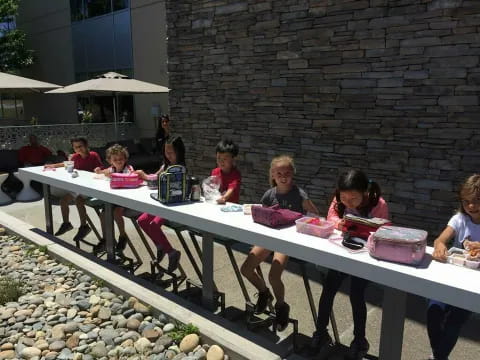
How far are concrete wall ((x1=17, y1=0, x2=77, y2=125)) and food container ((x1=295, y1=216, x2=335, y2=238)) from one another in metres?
15.2

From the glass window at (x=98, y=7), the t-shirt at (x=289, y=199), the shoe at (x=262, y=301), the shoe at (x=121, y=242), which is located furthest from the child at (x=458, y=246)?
the glass window at (x=98, y=7)

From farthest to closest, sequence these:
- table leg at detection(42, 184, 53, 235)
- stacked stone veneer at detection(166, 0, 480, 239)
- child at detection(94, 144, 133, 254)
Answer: table leg at detection(42, 184, 53, 235)
stacked stone veneer at detection(166, 0, 480, 239)
child at detection(94, 144, 133, 254)

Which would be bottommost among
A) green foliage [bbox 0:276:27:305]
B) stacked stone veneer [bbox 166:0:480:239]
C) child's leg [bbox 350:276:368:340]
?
green foliage [bbox 0:276:27:305]

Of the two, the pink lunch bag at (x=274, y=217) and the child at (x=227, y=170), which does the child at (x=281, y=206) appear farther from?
the child at (x=227, y=170)

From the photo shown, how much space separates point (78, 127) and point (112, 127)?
1.28 m

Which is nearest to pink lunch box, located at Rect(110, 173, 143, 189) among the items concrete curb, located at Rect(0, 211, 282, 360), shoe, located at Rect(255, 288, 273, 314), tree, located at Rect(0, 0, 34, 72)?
concrete curb, located at Rect(0, 211, 282, 360)

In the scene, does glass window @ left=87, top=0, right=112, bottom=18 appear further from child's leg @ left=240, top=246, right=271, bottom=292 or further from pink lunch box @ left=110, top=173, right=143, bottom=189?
child's leg @ left=240, top=246, right=271, bottom=292

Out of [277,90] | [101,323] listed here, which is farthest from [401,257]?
[277,90]

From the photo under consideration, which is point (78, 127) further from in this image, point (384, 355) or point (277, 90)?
point (384, 355)

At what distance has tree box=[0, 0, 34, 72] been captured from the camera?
55.8ft

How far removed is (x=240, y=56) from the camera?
6.64 meters

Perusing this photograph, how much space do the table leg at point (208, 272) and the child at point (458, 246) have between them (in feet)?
5.34

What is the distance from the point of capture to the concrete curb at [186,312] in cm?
275

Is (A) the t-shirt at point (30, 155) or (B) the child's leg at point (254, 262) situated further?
(A) the t-shirt at point (30, 155)
